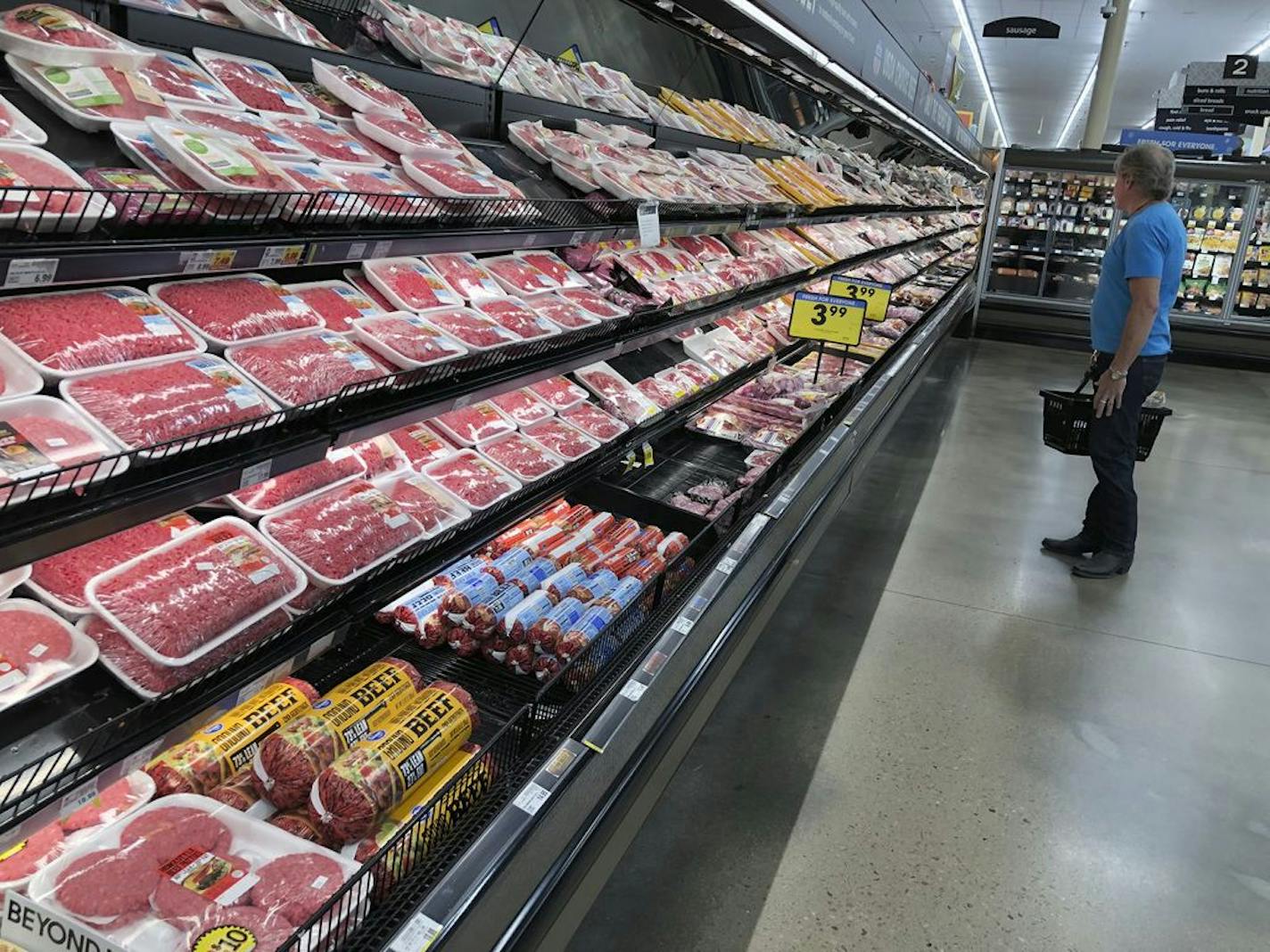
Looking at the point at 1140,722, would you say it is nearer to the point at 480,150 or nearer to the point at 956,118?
the point at 480,150

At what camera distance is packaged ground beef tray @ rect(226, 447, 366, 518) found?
1.79 m

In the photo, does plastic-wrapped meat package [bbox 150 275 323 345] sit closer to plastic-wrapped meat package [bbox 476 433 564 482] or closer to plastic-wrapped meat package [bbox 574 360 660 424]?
plastic-wrapped meat package [bbox 476 433 564 482]

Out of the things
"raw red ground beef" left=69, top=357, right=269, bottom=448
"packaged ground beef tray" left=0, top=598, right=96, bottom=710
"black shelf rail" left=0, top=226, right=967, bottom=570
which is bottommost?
"packaged ground beef tray" left=0, top=598, right=96, bottom=710

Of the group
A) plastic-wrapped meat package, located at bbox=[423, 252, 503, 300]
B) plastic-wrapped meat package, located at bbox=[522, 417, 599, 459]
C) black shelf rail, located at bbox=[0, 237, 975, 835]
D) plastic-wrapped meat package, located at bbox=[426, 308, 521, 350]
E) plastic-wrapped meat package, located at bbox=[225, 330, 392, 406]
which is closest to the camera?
black shelf rail, located at bbox=[0, 237, 975, 835]

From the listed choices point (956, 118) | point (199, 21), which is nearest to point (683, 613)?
point (199, 21)

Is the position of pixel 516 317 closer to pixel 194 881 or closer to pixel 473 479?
pixel 473 479

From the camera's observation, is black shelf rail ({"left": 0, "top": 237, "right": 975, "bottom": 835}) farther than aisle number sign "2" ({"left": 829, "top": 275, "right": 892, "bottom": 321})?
No

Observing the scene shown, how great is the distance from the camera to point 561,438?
2531 millimetres

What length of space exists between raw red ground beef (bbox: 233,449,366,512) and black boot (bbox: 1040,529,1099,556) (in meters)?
3.66

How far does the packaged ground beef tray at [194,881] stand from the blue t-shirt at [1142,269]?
382cm

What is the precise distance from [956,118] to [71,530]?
9.26 metres

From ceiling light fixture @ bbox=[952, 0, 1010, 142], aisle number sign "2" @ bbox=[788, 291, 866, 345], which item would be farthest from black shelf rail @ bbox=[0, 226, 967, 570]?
ceiling light fixture @ bbox=[952, 0, 1010, 142]

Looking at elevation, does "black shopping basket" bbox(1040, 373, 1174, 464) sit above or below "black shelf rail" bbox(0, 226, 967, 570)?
below

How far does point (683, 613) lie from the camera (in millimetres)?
2197
